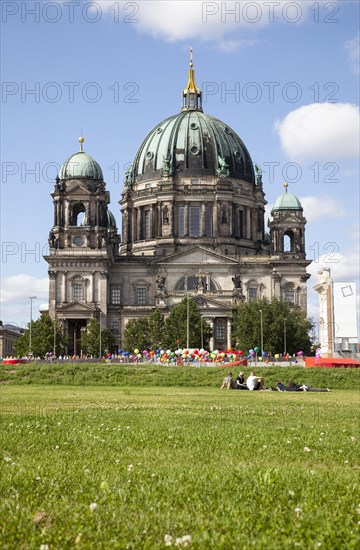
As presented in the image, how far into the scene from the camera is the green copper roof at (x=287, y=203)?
139 meters

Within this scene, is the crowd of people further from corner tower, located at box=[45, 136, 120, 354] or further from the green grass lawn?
corner tower, located at box=[45, 136, 120, 354]

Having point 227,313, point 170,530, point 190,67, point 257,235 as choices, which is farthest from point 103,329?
point 170,530

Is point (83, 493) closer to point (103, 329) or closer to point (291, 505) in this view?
point (291, 505)

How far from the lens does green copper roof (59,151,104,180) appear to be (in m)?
130

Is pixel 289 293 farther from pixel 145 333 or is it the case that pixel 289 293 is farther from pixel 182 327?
pixel 145 333

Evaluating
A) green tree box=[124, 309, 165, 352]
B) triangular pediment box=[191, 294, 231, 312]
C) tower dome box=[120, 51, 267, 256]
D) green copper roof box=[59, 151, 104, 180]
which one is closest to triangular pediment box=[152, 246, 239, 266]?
tower dome box=[120, 51, 267, 256]

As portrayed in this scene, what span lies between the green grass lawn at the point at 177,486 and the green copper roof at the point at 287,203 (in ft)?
402

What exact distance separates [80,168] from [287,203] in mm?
35476

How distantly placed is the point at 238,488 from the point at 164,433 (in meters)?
6.04

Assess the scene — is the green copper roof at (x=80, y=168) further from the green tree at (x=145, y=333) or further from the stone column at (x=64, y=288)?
the green tree at (x=145, y=333)

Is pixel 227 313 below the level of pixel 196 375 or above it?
above

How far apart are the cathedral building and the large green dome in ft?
0.57

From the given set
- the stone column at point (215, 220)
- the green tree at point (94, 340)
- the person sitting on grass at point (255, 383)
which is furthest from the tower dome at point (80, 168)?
the person sitting on grass at point (255, 383)

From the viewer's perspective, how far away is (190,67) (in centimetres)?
15950
